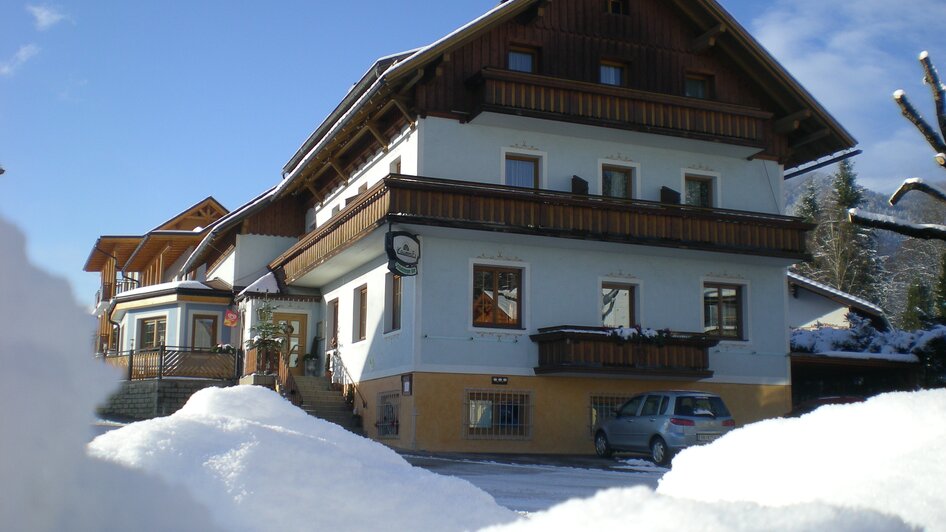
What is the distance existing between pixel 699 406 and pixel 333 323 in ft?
42.9

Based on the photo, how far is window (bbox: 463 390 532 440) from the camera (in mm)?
24047

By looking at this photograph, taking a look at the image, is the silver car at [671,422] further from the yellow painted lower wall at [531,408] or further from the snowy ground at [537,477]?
the yellow painted lower wall at [531,408]

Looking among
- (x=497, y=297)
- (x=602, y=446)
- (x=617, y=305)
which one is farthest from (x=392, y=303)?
(x=602, y=446)

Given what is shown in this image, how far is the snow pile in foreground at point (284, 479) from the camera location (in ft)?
7.82

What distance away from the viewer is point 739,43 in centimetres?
2780

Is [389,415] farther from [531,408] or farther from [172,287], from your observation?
[172,287]

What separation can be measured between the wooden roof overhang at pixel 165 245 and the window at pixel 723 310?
23.3 meters

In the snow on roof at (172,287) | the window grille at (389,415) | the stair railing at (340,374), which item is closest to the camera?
the window grille at (389,415)

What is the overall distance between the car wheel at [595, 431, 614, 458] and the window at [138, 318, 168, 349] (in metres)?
18.4

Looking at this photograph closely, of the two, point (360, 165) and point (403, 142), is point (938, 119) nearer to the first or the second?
point (403, 142)

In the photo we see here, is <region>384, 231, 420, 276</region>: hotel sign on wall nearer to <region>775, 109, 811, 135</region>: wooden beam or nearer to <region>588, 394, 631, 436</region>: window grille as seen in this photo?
<region>588, 394, 631, 436</region>: window grille

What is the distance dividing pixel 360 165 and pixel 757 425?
27.1m

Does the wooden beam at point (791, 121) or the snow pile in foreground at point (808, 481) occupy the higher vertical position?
the wooden beam at point (791, 121)

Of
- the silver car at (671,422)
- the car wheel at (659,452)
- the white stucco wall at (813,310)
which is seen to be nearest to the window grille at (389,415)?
the silver car at (671,422)
